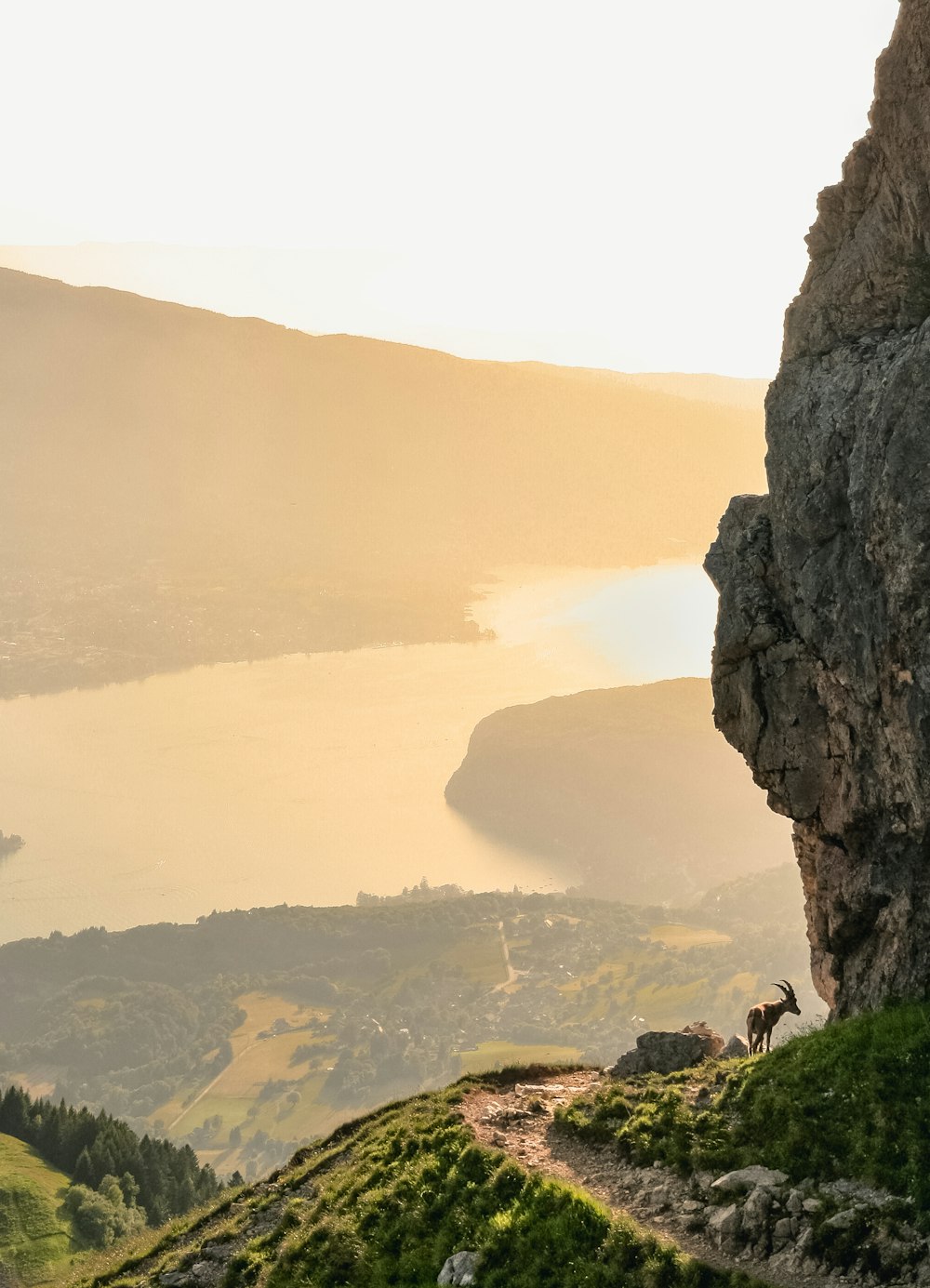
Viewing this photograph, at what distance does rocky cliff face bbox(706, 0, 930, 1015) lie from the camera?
2394 cm

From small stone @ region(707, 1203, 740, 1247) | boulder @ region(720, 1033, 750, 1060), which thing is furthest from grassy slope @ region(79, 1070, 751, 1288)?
boulder @ region(720, 1033, 750, 1060)

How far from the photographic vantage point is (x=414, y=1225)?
23.7 m

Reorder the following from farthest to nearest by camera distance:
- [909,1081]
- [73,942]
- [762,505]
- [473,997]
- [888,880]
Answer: [73,942] → [473,997] → [762,505] → [888,880] → [909,1081]

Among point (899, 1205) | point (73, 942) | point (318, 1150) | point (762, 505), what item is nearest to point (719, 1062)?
point (899, 1205)

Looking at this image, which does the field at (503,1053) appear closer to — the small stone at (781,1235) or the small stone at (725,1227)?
the small stone at (725,1227)

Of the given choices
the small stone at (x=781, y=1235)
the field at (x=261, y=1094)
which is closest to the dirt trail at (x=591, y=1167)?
the small stone at (x=781, y=1235)

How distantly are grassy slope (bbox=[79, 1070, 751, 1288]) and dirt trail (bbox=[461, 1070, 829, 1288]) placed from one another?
1.98 ft

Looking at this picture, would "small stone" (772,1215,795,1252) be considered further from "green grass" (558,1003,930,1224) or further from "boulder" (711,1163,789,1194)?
"green grass" (558,1003,930,1224)

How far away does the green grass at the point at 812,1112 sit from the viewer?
20.0m

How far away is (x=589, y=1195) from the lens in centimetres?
2200

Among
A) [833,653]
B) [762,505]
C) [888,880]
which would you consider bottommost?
[888,880]

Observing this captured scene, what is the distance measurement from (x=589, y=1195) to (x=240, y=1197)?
13.5 m

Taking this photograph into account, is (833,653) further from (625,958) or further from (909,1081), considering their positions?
(625,958)

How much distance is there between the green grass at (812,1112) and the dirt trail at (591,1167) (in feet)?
1.71
